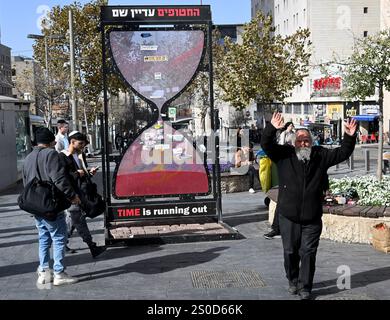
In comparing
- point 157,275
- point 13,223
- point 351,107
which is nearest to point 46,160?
point 157,275

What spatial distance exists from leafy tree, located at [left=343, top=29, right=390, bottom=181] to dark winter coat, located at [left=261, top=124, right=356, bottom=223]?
A: 15.6 ft

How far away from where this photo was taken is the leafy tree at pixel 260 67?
24766 mm

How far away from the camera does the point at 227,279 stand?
250 inches

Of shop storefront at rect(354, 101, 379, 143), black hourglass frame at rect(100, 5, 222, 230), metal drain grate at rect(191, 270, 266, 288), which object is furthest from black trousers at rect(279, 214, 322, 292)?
shop storefront at rect(354, 101, 379, 143)

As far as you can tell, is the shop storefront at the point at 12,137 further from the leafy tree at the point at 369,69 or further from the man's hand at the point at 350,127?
the man's hand at the point at 350,127

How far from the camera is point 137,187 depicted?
363 inches

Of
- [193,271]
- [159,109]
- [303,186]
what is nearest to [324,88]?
[159,109]

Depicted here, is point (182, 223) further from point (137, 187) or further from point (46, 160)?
point (46, 160)

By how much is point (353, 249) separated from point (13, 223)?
6090mm

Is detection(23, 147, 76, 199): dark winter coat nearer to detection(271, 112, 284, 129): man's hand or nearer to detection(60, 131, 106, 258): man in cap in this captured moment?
detection(60, 131, 106, 258): man in cap

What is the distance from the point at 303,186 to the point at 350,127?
76 cm

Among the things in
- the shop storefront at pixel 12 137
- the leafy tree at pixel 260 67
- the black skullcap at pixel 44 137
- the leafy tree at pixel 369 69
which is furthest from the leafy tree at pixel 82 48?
the black skullcap at pixel 44 137
